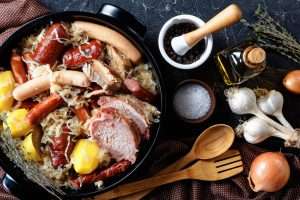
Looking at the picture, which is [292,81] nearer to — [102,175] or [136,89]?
[136,89]

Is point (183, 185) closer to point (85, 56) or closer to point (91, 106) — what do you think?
point (91, 106)

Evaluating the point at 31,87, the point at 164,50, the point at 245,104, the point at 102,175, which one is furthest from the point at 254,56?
the point at 31,87

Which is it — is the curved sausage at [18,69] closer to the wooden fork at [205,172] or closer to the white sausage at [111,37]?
the white sausage at [111,37]

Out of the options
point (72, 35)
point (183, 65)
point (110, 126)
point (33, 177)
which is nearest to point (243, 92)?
point (183, 65)

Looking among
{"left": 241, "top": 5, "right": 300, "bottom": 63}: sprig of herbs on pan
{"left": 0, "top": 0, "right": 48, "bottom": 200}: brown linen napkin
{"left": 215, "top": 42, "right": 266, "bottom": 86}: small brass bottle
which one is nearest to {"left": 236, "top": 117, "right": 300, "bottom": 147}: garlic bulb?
{"left": 215, "top": 42, "right": 266, "bottom": 86}: small brass bottle

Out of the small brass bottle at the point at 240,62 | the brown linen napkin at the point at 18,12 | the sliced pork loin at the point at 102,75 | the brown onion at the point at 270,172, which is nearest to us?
the sliced pork loin at the point at 102,75

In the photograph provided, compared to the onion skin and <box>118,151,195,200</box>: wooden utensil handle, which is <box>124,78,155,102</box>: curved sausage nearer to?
<box>118,151,195,200</box>: wooden utensil handle

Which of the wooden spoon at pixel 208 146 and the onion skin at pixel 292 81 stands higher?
the onion skin at pixel 292 81

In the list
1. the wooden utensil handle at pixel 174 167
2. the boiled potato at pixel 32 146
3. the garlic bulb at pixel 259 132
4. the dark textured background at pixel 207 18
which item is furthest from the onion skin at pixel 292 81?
the boiled potato at pixel 32 146
